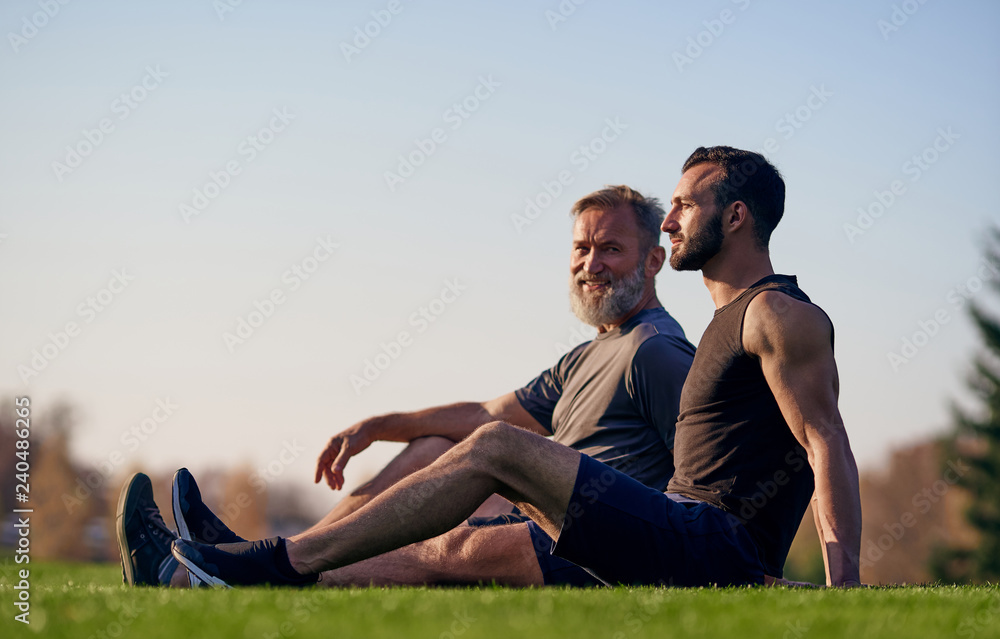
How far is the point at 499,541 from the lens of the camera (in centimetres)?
427

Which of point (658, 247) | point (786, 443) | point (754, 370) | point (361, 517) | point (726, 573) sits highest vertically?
point (658, 247)

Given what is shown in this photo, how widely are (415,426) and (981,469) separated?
25570 millimetres

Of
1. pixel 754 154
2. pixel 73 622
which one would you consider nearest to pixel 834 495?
pixel 754 154

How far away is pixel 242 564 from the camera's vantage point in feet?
11.4

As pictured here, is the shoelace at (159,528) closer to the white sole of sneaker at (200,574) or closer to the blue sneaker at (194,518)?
the blue sneaker at (194,518)

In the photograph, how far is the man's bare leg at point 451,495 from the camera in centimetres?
351

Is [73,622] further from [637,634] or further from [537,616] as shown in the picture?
[637,634]

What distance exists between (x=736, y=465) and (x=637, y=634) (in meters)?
1.77
